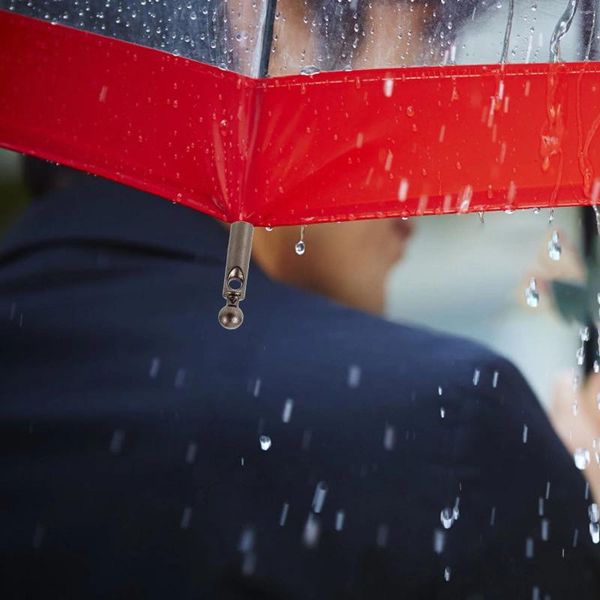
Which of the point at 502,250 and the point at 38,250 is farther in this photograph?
the point at 502,250

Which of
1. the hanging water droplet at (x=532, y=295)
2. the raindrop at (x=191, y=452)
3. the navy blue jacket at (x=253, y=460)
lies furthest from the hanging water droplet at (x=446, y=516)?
the hanging water droplet at (x=532, y=295)

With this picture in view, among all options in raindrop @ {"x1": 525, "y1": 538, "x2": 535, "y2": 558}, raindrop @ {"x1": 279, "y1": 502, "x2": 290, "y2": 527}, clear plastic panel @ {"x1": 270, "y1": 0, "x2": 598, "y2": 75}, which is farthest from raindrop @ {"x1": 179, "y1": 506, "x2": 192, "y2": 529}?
clear plastic panel @ {"x1": 270, "y1": 0, "x2": 598, "y2": 75}

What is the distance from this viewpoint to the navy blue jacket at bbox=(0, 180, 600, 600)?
51.1 inches

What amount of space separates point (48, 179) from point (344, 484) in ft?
2.78

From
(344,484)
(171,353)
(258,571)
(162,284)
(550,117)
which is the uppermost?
(550,117)

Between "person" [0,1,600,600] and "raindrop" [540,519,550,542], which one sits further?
"raindrop" [540,519,550,542]

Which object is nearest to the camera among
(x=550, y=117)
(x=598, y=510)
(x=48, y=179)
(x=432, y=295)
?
(x=550, y=117)

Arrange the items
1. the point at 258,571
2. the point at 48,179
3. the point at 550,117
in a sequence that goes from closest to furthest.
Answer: the point at 550,117, the point at 258,571, the point at 48,179

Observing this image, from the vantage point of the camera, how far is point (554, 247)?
6.62 ft

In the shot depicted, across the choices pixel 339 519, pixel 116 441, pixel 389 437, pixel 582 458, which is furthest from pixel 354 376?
pixel 582 458

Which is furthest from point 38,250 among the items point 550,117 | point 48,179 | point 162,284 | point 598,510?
point 598,510

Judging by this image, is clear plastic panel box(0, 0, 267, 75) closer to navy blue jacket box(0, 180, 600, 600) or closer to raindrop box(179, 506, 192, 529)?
navy blue jacket box(0, 180, 600, 600)

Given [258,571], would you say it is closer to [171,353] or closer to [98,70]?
[171,353]

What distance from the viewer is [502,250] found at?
207 cm
